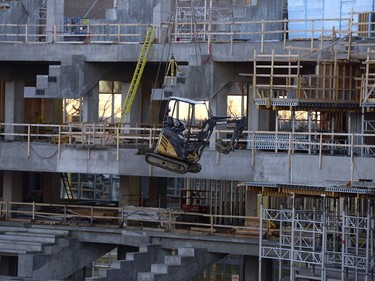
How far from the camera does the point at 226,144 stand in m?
50.9

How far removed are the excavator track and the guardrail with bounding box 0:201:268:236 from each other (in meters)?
5.49

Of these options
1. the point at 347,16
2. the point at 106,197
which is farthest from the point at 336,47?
the point at 106,197

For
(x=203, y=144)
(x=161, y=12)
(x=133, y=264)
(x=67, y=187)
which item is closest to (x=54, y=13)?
(x=161, y=12)

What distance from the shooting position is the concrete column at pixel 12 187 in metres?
62.5

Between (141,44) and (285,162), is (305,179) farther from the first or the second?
(141,44)

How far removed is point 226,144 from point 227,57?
639cm

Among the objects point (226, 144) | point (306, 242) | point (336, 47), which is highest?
point (336, 47)

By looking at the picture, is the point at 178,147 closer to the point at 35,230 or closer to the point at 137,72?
the point at 35,230

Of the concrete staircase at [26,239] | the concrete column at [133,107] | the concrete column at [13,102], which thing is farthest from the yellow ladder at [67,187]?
the concrete staircase at [26,239]

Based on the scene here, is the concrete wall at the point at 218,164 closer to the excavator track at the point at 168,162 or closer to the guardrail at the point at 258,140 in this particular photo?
the guardrail at the point at 258,140

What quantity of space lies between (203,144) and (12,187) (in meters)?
15.9

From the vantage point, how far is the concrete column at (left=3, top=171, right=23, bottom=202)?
62.5m

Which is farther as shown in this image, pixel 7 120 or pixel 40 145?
pixel 7 120

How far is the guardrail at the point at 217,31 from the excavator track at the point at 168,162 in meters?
7.86
